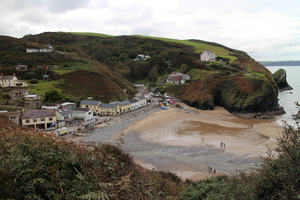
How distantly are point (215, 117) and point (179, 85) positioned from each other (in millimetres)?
26159

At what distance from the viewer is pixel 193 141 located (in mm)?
26188

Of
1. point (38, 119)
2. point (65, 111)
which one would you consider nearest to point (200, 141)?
point (65, 111)

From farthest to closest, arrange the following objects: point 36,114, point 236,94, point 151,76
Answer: point 151,76, point 236,94, point 36,114

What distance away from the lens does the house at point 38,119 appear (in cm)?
2777

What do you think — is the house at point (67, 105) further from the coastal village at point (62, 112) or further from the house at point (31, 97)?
the house at point (31, 97)

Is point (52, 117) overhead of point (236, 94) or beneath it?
beneath

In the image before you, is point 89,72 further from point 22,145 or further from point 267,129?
point 22,145

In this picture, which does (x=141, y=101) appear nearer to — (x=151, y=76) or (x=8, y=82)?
(x=151, y=76)

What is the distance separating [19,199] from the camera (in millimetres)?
4652

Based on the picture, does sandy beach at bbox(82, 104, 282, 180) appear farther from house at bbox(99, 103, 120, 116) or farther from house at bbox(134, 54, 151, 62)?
house at bbox(134, 54, 151, 62)

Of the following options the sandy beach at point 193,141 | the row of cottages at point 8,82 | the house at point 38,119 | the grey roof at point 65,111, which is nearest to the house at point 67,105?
the grey roof at point 65,111

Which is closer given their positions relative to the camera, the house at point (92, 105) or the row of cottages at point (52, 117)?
the row of cottages at point (52, 117)

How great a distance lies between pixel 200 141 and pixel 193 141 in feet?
3.09

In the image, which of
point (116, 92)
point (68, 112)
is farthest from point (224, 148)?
point (116, 92)
